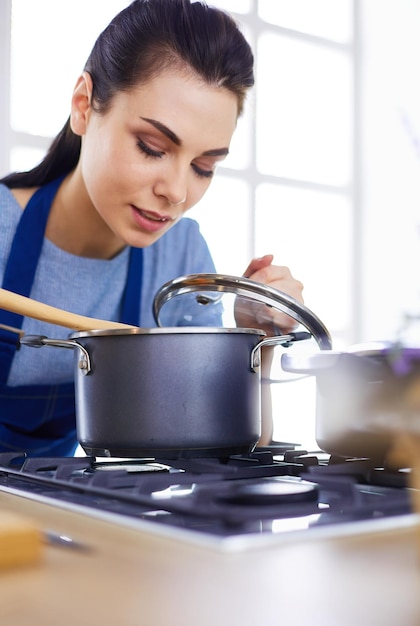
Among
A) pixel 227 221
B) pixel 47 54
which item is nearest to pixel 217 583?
pixel 47 54

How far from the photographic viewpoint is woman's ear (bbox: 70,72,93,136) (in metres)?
1.31

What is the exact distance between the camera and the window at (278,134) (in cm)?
260

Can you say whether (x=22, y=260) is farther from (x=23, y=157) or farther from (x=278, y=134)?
(x=278, y=134)

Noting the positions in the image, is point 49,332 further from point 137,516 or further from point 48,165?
point 137,516

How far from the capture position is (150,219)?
4.16 feet

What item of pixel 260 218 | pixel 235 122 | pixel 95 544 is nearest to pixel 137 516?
pixel 95 544

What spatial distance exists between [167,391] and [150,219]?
58 centimetres

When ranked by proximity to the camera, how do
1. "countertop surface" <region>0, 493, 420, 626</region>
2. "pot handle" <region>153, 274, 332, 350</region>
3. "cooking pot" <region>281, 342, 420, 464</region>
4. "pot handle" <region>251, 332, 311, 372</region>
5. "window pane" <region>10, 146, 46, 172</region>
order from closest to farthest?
"countertop surface" <region>0, 493, 420, 626</region> → "cooking pot" <region>281, 342, 420, 464</region> → "pot handle" <region>251, 332, 311, 372</region> → "pot handle" <region>153, 274, 332, 350</region> → "window pane" <region>10, 146, 46, 172</region>

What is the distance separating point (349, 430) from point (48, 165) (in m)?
0.95

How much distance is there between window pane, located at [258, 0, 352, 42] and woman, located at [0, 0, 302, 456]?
2.27 meters

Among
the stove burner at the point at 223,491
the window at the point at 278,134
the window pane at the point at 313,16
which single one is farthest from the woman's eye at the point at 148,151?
the window pane at the point at 313,16

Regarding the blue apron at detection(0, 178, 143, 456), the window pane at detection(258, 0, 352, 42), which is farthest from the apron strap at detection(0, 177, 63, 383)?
the window pane at detection(258, 0, 352, 42)

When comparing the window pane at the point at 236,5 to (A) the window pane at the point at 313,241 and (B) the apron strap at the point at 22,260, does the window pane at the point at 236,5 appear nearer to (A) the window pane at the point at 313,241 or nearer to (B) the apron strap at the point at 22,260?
(A) the window pane at the point at 313,241

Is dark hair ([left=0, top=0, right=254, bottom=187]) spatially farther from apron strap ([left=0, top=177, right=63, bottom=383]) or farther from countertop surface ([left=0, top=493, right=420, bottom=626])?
countertop surface ([left=0, top=493, right=420, bottom=626])
